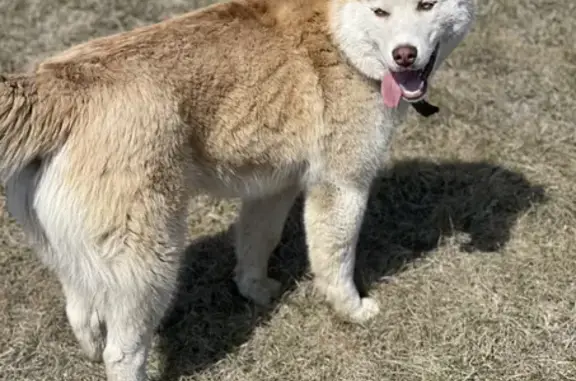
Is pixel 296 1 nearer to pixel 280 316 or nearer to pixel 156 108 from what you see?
pixel 156 108

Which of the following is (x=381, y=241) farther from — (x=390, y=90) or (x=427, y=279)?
(x=390, y=90)

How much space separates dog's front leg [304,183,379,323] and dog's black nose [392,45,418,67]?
647 millimetres

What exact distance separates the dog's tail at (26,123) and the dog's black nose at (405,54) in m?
1.31

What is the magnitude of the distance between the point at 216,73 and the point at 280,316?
1.39 m

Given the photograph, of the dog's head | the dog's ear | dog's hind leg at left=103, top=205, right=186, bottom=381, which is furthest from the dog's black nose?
dog's hind leg at left=103, top=205, right=186, bottom=381

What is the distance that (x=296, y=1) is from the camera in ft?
11.6

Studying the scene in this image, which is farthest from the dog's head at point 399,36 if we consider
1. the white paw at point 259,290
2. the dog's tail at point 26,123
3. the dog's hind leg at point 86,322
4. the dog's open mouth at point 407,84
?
the dog's hind leg at point 86,322

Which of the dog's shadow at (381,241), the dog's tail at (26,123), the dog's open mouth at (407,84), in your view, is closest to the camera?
the dog's tail at (26,123)

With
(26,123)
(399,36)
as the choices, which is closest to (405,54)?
(399,36)

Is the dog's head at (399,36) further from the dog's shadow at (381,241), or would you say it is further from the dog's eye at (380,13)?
the dog's shadow at (381,241)

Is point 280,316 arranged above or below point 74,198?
below

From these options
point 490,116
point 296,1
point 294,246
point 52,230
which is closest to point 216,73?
point 296,1

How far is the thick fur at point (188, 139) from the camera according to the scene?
282 cm

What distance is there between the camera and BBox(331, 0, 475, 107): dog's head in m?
3.30
